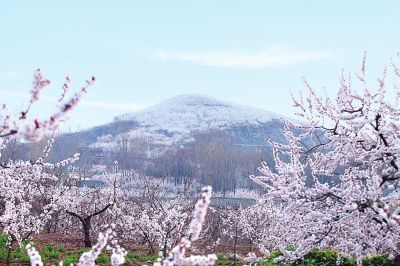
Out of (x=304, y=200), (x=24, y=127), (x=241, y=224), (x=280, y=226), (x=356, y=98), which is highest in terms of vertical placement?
(x=356, y=98)

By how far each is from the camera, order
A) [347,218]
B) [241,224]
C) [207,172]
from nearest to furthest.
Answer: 1. [347,218]
2. [241,224]
3. [207,172]

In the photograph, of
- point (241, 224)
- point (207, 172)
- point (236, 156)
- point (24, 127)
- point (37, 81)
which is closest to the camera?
point (24, 127)

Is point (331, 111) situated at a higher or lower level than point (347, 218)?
higher

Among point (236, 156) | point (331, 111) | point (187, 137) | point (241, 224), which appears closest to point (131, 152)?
point (236, 156)

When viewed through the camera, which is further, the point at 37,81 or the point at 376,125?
the point at 376,125

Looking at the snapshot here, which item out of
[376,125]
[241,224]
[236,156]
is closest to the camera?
[376,125]

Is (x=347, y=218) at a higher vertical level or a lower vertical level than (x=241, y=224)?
higher

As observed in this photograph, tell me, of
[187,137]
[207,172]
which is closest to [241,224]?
[207,172]

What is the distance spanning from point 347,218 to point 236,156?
108 meters

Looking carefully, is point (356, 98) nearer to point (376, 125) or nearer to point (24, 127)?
point (376, 125)

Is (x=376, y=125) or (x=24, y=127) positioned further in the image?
(x=376, y=125)

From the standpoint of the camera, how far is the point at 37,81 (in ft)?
11.4

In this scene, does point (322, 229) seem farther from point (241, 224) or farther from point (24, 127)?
point (241, 224)

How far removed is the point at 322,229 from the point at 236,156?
107537mm
